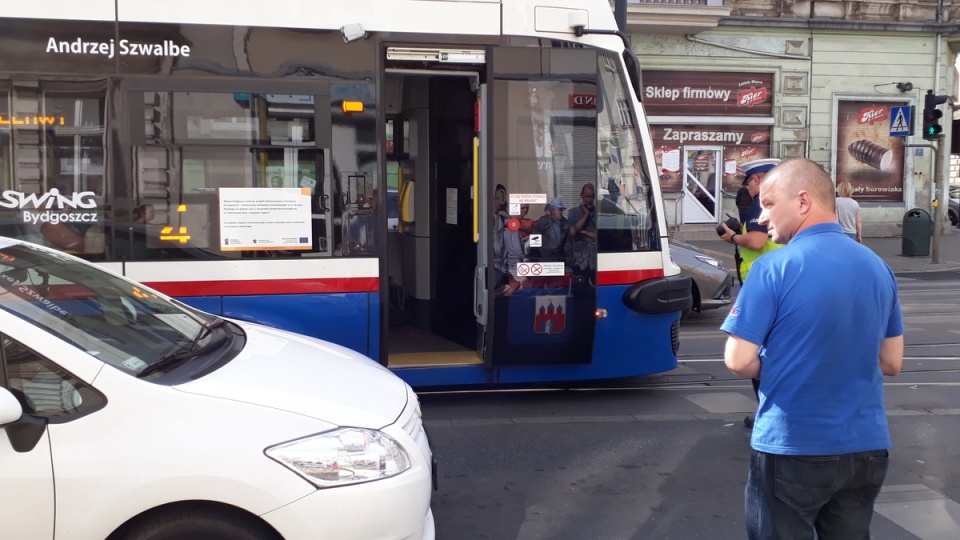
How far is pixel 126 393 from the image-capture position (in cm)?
321

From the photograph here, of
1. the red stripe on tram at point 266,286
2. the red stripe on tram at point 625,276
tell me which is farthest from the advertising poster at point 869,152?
the red stripe on tram at point 266,286

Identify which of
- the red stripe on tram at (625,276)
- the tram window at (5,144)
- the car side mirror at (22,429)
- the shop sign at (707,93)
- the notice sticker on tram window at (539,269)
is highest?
the shop sign at (707,93)

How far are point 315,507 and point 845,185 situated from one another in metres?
8.88

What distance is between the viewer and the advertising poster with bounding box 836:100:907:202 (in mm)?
23375

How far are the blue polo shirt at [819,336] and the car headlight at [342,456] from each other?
130cm

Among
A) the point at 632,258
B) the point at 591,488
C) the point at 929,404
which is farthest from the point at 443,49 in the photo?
the point at 929,404

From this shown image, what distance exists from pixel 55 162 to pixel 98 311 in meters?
2.49

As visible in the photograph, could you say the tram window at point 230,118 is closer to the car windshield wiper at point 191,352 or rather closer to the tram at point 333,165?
the tram at point 333,165

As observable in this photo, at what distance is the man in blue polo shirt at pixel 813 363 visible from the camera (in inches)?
115

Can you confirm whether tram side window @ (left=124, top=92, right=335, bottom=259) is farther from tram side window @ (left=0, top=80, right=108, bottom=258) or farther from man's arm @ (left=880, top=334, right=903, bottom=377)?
Answer: man's arm @ (left=880, top=334, right=903, bottom=377)

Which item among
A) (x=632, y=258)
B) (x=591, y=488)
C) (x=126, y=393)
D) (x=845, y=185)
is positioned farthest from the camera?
(x=845, y=185)

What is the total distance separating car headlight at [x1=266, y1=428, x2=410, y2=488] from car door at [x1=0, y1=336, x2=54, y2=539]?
704 mm

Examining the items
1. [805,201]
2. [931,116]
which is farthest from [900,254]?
[805,201]

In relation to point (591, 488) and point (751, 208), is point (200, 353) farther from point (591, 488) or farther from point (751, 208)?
point (751, 208)
